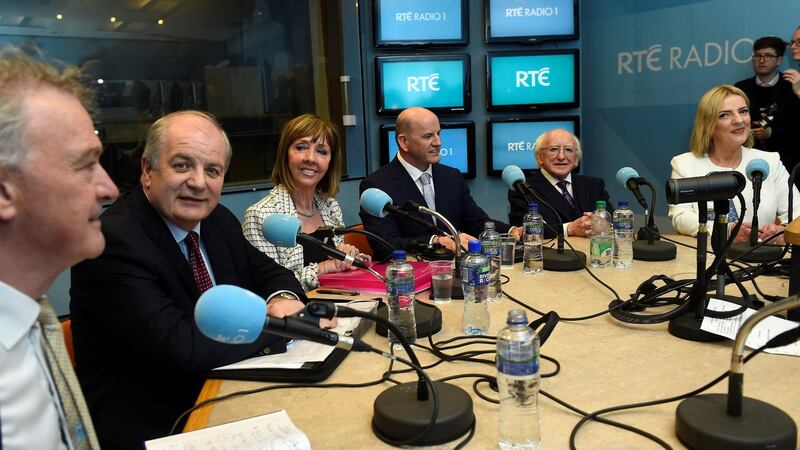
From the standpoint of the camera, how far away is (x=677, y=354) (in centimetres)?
142

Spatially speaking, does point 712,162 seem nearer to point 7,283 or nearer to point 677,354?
point 677,354

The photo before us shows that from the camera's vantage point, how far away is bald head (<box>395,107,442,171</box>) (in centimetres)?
330

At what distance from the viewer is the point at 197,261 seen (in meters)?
1.74

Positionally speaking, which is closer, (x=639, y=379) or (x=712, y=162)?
(x=639, y=379)

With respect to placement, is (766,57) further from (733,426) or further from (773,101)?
(733,426)

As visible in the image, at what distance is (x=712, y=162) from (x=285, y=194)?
207 cm

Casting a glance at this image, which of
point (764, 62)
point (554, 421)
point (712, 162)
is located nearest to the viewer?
point (554, 421)

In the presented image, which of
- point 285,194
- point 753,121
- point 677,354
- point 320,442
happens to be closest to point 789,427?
→ point 677,354

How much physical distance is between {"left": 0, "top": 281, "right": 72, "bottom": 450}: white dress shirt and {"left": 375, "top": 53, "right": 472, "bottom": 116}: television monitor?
345 cm

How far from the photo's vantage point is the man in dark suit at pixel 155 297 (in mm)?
1429

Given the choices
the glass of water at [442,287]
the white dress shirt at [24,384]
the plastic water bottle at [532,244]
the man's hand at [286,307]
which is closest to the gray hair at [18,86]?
the white dress shirt at [24,384]

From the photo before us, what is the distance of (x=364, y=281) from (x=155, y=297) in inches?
29.3

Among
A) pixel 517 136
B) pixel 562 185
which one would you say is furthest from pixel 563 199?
pixel 517 136

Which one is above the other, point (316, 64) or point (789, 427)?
point (316, 64)
